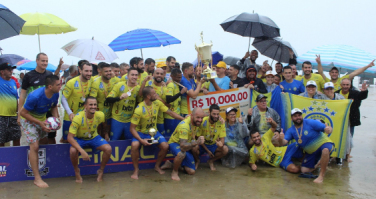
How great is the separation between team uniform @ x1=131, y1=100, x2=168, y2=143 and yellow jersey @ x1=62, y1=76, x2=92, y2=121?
42.4 inches

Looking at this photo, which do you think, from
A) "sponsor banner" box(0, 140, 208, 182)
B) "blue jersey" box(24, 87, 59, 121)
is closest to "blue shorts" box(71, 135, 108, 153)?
"sponsor banner" box(0, 140, 208, 182)

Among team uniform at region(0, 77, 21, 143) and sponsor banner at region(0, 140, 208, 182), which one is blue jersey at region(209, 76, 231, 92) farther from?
team uniform at region(0, 77, 21, 143)

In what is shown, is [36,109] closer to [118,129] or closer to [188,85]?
[118,129]

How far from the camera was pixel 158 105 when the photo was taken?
630 cm

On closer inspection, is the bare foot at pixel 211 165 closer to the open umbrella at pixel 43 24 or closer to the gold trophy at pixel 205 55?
the gold trophy at pixel 205 55

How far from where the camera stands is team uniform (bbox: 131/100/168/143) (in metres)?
6.02

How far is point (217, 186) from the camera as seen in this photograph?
553 centimetres

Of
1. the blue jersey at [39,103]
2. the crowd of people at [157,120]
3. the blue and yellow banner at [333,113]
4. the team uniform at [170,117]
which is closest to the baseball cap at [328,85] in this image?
the crowd of people at [157,120]

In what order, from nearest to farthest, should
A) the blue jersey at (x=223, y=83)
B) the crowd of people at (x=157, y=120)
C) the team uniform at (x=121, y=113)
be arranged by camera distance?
the crowd of people at (x=157, y=120) < the team uniform at (x=121, y=113) < the blue jersey at (x=223, y=83)

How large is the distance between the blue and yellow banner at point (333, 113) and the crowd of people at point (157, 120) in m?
0.18

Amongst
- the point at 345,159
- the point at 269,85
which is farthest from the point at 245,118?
the point at 345,159

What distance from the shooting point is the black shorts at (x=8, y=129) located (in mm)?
6255

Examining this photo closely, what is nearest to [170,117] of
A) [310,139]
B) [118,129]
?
[118,129]

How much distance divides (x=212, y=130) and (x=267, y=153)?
1242 millimetres
